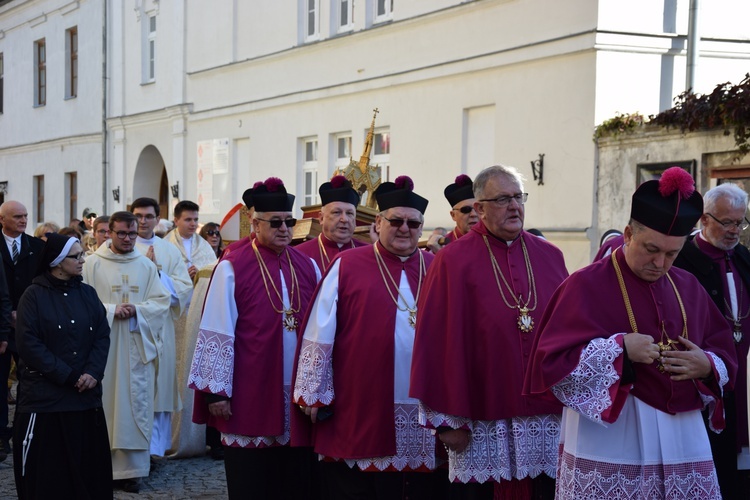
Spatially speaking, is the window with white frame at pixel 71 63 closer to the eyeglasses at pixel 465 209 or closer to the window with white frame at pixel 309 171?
the window with white frame at pixel 309 171

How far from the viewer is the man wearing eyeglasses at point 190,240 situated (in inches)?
399

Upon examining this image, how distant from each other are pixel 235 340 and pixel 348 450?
1073 millimetres

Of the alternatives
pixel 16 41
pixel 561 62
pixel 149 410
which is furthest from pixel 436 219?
pixel 16 41

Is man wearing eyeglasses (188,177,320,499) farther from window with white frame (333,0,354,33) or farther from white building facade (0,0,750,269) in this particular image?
window with white frame (333,0,354,33)

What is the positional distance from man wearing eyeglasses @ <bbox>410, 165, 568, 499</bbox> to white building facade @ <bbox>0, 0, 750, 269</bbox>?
927 cm

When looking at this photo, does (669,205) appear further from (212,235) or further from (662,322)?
(212,235)

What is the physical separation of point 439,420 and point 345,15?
49.9 feet

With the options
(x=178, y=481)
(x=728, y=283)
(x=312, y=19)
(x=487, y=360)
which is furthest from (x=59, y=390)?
(x=312, y=19)

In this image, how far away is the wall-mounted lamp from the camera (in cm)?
1477

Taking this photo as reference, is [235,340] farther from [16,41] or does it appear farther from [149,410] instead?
[16,41]

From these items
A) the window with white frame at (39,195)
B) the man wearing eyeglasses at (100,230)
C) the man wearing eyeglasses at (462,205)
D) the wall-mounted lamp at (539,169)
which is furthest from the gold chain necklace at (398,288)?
the window with white frame at (39,195)

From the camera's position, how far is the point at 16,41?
3309cm

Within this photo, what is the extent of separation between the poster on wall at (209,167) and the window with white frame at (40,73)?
10.4 meters

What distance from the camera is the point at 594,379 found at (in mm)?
3898
